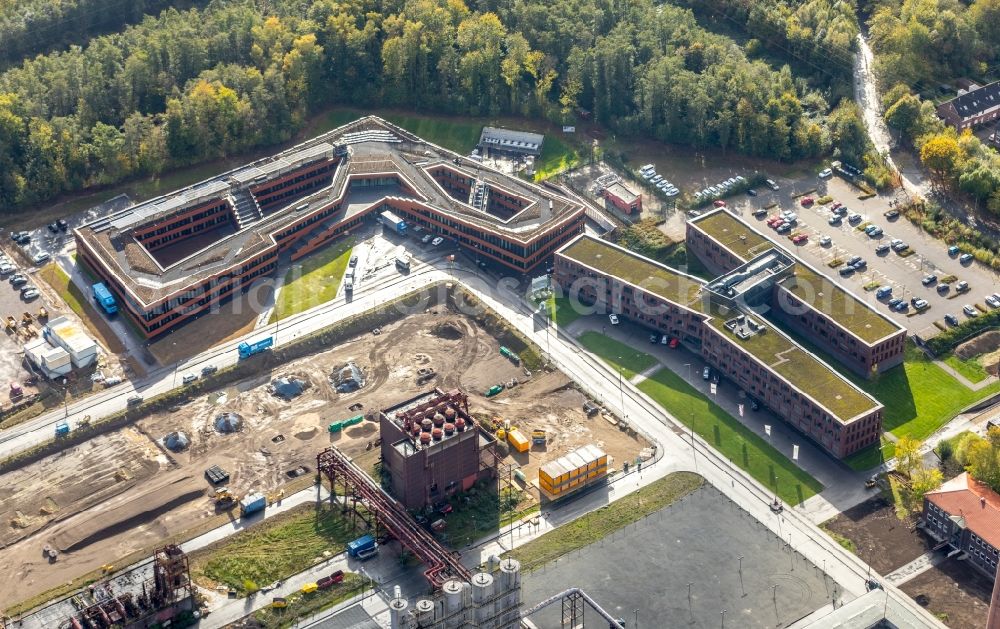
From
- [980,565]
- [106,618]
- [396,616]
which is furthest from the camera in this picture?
[980,565]

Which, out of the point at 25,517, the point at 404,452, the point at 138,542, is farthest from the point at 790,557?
the point at 25,517

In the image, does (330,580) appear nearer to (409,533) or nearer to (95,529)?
(409,533)

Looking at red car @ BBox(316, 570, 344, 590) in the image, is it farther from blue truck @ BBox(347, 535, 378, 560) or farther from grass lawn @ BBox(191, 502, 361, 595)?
blue truck @ BBox(347, 535, 378, 560)

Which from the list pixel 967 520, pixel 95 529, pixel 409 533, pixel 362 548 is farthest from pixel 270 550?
pixel 967 520

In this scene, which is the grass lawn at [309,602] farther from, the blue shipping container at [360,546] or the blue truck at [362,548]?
the blue shipping container at [360,546]

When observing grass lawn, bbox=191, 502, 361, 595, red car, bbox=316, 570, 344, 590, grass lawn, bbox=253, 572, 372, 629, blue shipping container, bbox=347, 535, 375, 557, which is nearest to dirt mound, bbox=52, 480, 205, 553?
grass lawn, bbox=191, 502, 361, 595

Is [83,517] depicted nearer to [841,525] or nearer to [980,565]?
[841,525]
